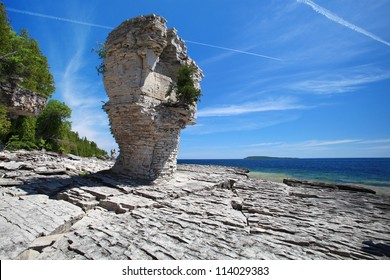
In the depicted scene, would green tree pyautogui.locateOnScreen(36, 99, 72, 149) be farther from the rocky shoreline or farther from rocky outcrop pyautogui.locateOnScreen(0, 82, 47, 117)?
the rocky shoreline

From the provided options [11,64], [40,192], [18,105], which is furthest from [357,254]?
[11,64]

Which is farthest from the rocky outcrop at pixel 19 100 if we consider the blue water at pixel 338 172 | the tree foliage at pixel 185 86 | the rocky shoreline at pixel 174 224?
the blue water at pixel 338 172

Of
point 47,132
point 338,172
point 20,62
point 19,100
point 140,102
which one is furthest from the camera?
point 338,172

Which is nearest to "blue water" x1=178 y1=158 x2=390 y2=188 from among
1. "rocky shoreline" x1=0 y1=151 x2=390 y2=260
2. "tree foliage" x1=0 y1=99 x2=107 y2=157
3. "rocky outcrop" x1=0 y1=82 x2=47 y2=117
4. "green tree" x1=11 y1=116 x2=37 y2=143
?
"rocky shoreline" x1=0 y1=151 x2=390 y2=260

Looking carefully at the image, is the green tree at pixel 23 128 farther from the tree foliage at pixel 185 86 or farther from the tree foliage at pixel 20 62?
the tree foliage at pixel 185 86

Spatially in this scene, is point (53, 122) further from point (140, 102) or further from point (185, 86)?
point (185, 86)

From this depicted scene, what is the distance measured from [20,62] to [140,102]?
61.1 feet

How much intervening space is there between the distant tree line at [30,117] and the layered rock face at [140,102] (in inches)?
451

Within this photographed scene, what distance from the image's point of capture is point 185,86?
12.8m

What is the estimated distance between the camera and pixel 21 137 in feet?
71.3

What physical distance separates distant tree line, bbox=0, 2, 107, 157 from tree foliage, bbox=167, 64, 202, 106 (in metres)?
14.9

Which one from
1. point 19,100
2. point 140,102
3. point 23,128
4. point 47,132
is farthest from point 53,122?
point 140,102

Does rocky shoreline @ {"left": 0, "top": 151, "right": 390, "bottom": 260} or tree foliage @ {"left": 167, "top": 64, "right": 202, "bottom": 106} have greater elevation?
tree foliage @ {"left": 167, "top": 64, "right": 202, "bottom": 106}

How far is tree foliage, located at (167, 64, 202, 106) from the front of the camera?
42.7ft
